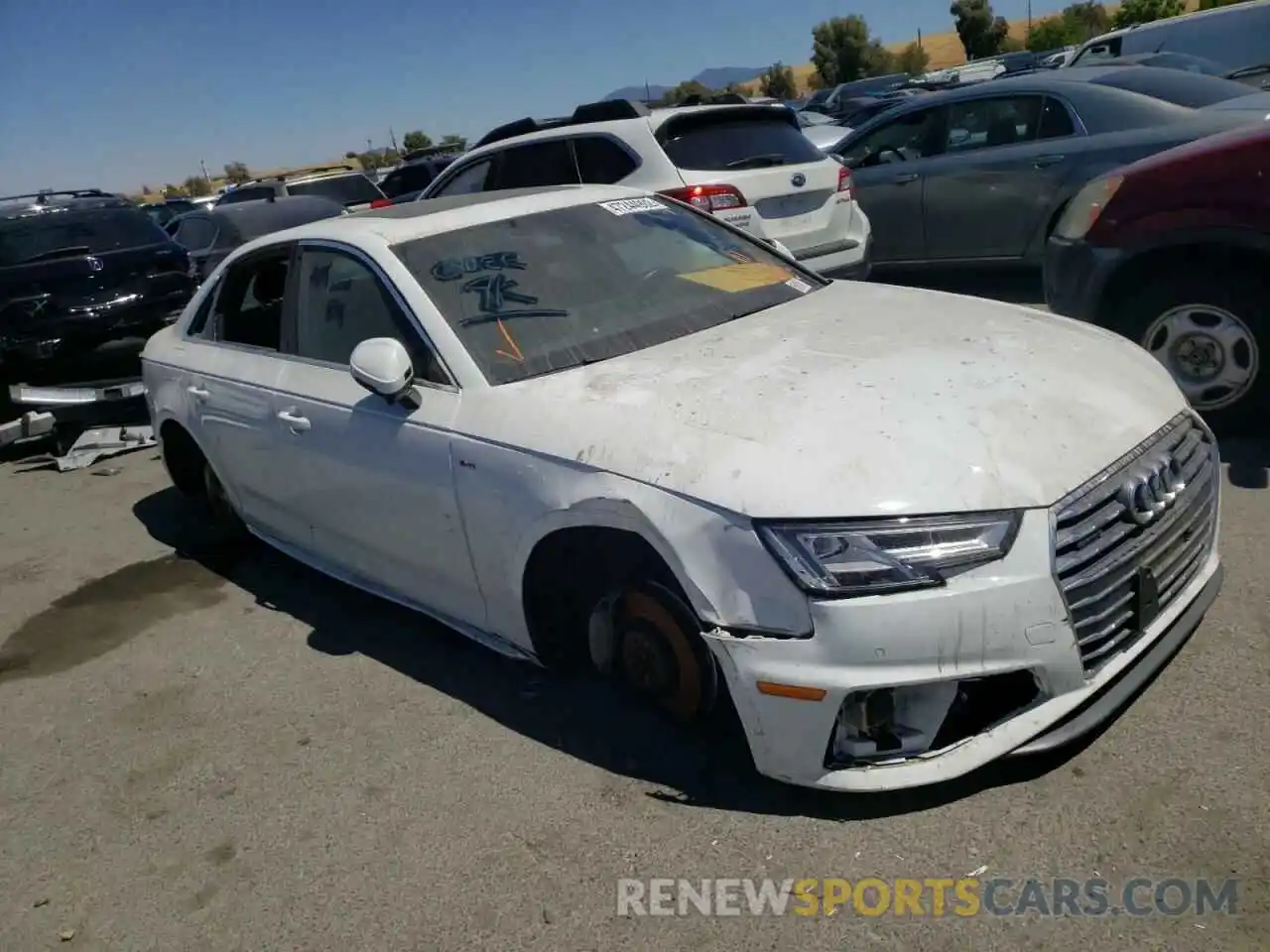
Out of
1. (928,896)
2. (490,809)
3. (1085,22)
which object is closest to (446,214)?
(490,809)

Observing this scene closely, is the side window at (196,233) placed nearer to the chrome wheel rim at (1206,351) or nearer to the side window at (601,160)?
the side window at (601,160)

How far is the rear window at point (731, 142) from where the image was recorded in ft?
23.8

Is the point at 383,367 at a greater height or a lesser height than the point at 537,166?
lesser

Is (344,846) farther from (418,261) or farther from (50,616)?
(50,616)

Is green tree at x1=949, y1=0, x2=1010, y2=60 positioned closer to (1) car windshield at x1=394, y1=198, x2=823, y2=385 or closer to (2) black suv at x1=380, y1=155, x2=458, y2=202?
(2) black suv at x1=380, y1=155, x2=458, y2=202

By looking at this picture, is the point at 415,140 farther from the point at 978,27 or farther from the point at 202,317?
the point at 202,317

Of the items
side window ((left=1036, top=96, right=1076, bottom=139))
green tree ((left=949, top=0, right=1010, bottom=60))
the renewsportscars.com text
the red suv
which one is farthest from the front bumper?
green tree ((left=949, top=0, right=1010, bottom=60))

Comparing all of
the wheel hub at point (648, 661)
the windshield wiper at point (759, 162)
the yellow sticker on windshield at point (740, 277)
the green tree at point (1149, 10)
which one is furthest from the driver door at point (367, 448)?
the green tree at point (1149, 10)

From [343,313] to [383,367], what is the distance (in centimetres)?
79

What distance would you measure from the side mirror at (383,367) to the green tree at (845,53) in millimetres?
61989

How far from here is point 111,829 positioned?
326 cm

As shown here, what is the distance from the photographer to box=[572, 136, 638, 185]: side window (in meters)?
7.34

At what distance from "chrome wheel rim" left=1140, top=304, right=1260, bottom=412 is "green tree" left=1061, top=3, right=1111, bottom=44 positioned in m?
47.8

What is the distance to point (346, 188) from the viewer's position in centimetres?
1597
